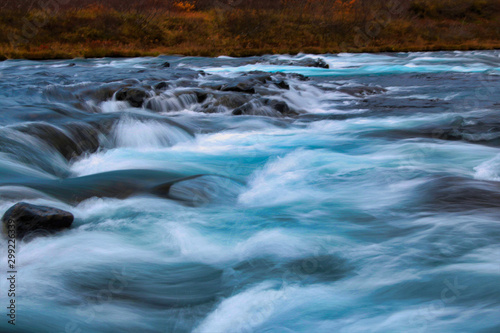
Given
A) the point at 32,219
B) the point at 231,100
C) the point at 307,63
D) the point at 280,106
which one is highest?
the point at 32,219

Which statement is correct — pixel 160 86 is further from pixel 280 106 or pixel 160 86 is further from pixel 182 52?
pixel 182 52

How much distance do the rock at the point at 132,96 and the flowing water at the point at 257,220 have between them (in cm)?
86

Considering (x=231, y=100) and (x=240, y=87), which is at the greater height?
(x=240, y=87)

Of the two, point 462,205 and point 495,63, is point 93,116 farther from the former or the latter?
point 495,63

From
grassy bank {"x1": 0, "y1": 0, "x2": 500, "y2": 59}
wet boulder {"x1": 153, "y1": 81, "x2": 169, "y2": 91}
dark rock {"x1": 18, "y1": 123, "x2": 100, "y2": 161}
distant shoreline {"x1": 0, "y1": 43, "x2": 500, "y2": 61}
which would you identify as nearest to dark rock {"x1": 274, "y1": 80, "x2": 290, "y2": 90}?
wet boulder {"x1": 153, "y1": 81, "x2": 169, "y2": 91}

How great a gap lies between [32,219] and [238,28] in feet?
90.8

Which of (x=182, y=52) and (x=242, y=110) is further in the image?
(x=182, y=52)

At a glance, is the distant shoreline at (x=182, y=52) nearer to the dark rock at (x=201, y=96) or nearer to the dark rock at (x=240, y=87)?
the dark rock at (x=240, y=87)

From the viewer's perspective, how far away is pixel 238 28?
29.4 meters

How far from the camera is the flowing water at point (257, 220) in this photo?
2744 millimetres

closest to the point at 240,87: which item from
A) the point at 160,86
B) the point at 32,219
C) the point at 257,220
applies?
the point at 160,86

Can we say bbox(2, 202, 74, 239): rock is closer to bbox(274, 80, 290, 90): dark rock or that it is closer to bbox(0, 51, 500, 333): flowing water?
bbox(0, 51, 500, 333): flowing water

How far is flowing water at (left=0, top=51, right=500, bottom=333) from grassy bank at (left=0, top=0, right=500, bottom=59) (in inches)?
634

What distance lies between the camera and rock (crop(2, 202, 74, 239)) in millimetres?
3284
